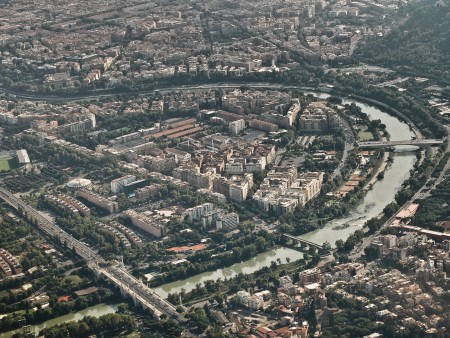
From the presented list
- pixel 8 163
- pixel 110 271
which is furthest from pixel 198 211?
pixel 8 163

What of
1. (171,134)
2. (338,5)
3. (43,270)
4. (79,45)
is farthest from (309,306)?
(338,5)

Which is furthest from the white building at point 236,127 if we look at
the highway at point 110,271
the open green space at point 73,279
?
the open green space at point 73,279

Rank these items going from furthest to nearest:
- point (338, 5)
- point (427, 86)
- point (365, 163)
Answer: point (338, 5) < point (427, 86) < point (365, 163)

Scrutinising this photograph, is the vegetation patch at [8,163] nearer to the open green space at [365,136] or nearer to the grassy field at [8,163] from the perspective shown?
the grassy field at [8,163]

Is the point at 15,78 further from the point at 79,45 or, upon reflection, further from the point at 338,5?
the point at 338,5

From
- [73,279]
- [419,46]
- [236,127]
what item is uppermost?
[73,279]

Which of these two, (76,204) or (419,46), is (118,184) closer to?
(76,204)

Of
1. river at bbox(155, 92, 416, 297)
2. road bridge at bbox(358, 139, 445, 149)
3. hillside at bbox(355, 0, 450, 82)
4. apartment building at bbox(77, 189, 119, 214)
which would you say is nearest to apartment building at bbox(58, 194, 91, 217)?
apartment building at bbox(77, 189, 119, 214)

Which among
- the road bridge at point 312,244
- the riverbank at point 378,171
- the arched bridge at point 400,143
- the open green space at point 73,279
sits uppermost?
the road bridge at point 312,244
